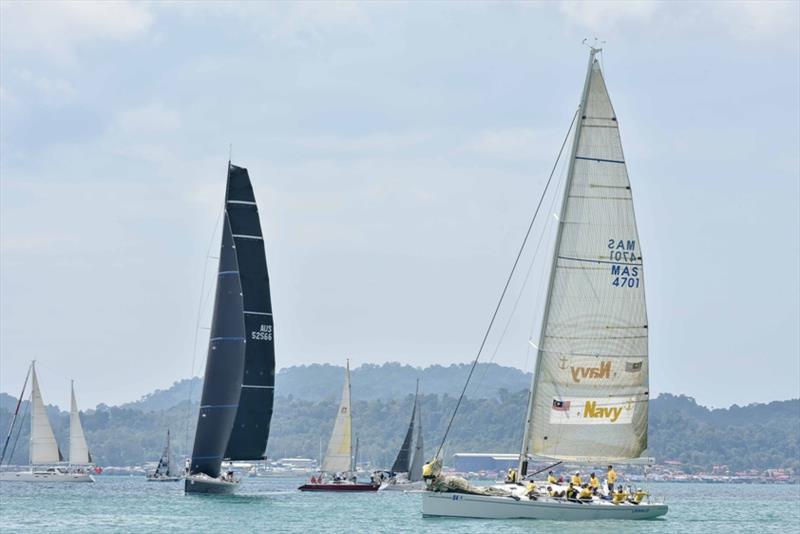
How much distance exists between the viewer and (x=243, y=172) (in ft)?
240

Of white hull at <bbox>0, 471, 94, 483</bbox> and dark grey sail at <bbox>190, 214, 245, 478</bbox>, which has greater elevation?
dark grey sail at <bbox>190, 214, 245, 478</bbox>

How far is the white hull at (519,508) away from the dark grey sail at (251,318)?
22.8 metres

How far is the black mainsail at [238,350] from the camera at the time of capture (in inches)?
2837

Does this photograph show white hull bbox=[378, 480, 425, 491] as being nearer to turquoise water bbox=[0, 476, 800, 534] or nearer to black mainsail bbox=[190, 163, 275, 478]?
turquoise water bbox=[0, 476, 800, 534]

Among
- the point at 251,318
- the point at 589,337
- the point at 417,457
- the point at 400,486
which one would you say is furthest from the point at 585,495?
the point at 417,457

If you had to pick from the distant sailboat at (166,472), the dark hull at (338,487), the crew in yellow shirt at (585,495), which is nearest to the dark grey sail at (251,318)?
the dark hull at (338,487)

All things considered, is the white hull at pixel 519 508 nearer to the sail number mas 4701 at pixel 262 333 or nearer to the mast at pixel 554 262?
the mast at pixel 554 262

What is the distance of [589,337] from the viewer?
51.1 metres

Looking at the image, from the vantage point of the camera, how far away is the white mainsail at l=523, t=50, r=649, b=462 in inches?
1986

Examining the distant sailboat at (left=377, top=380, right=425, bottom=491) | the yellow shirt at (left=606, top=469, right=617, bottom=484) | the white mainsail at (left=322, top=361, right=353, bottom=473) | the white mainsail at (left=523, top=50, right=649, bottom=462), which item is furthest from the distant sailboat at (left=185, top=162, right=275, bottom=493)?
the white mainsail at (left=322, top=361, right=353, bottom=473)

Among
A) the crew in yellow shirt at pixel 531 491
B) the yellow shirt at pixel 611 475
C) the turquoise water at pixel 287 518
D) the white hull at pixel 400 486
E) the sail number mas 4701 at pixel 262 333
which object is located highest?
the sail number mas 4701 at pixel 262 333

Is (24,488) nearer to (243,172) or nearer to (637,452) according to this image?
(243,172)

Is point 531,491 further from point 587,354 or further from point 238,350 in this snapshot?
point 238,350

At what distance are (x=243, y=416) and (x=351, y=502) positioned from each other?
29.0ft
